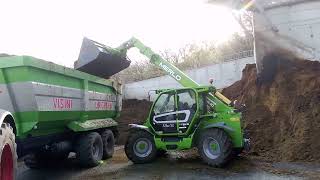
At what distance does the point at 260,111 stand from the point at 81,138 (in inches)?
217

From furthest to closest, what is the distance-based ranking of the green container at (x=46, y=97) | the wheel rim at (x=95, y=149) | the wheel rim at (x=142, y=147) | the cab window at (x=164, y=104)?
the wheel rim at (x=142, y=147), the cab window at (x=164, y=104), the wheel rim at (x=95, y=149), the green container at (x=46, y=97)

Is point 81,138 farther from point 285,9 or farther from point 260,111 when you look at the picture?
point 285,9

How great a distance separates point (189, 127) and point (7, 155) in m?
5.83

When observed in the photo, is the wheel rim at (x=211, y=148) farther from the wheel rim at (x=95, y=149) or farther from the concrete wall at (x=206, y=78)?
the concrete wall at (x=206, y=78)

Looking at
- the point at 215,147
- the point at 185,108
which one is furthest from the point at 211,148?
the point at 185,108

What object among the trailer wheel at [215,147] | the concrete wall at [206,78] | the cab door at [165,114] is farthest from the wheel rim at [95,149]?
the concrete wall at [206,78]

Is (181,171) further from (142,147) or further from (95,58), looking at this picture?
(95,58)

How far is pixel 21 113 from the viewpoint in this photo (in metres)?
6.87

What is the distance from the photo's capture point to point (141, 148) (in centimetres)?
1102

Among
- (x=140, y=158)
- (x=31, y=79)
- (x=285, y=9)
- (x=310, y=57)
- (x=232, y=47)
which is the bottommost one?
(x=140, y=158)

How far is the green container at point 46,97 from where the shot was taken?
673 cm

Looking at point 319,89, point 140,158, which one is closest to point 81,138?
point 140,158

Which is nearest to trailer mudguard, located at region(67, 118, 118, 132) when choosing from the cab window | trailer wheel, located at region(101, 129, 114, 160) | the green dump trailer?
the green dump trailer

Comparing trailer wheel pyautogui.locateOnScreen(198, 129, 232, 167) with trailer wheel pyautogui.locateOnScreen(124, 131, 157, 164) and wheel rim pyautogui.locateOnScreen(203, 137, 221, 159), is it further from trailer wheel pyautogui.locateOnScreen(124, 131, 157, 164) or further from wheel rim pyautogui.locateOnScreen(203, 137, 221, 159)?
trailer wheel pyautogui.locateOnScreen(124, 131, 157, 164)
